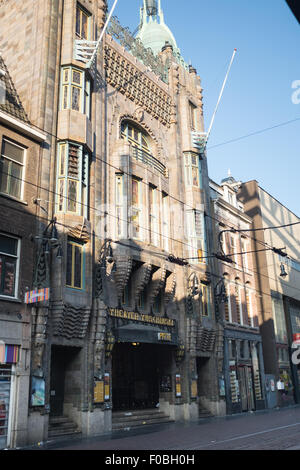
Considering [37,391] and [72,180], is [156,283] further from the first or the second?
[37,391]

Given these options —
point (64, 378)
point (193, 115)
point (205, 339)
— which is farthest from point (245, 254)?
point (64, 378)

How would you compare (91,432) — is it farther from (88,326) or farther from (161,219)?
(161,219)

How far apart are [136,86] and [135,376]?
1785 cm

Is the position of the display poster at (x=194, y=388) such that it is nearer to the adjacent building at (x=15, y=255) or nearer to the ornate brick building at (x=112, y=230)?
the ornate brick building at (x=112, y=230)

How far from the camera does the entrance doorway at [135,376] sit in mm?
24375

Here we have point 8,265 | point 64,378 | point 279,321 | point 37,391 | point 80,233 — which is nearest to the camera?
point 37,391

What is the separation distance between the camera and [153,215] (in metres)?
26.7

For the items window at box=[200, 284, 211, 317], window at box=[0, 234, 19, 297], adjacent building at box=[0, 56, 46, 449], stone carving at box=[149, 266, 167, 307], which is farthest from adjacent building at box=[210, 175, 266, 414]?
window at box=[0, 234, 19, 297]

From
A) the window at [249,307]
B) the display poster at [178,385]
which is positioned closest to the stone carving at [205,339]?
the display poster at [178,385]

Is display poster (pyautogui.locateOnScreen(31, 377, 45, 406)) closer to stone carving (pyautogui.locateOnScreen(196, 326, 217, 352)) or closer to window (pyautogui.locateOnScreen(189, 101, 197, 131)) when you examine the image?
stone carving (pyautogui.locateOnScreen(196, 326, 217, 352))

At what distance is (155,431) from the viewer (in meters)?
19.7

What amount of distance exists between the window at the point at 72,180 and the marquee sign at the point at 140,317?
503 cm

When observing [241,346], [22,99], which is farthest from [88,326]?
[241,346]

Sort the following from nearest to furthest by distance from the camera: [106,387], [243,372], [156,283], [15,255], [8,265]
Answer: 1. [8,265]
2. [15,255]
3. [106,387]
4. [156,283]
5. [243,372]
